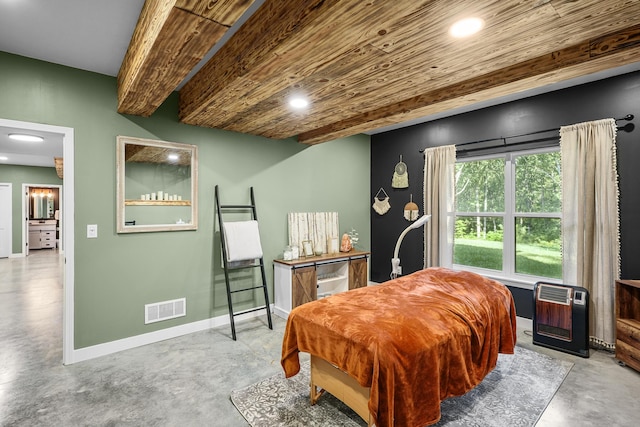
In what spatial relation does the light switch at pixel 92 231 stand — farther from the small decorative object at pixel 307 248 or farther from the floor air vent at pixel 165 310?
the small decorative object at pixel 307 248

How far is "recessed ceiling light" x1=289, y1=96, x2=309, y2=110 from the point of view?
8.98ft

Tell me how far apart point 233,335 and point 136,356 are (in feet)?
2.93

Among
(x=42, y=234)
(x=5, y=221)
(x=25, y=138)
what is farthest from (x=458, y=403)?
(x=42, y=234)

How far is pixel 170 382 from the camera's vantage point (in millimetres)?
2535

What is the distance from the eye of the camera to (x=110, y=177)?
305cm

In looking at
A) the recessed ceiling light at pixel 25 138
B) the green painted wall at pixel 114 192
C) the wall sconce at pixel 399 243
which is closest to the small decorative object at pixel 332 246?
the green painted wall at pixel 114 192

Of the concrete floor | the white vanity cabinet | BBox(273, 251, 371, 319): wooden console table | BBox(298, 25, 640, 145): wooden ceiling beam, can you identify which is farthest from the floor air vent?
the white vanity cabinet

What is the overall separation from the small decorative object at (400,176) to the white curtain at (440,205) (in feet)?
1.41

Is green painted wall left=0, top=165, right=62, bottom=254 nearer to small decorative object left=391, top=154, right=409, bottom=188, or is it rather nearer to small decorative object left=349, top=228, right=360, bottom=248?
small decorative object left=349, top=228, right=360, bottom=248

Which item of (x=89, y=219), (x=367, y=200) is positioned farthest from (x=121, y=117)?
(x=367, y=200)

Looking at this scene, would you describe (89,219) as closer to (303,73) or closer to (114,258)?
(114,258)

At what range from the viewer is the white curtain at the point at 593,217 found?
296 cm

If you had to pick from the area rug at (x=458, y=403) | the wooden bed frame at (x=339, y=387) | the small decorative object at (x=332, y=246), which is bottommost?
the area rug at (x=458, y=403)

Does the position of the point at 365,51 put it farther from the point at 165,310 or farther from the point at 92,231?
the point at 165,310
